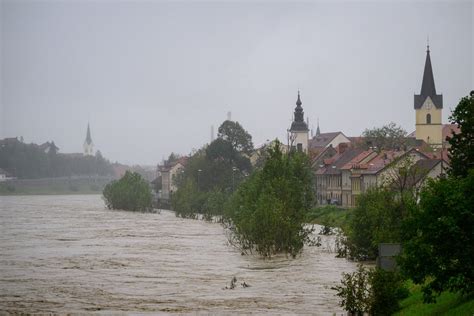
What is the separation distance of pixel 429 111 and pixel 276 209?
103368mm

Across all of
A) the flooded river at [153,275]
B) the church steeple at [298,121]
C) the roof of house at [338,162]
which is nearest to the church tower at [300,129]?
the church steeple at [298,121]

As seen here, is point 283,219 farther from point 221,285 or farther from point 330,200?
point 330,200

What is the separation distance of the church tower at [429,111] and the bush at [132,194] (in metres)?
47.2

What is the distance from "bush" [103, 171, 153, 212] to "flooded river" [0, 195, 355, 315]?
59.5 m

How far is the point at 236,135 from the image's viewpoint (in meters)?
142

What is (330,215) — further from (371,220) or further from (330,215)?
(371,220)

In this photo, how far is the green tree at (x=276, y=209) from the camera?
61.1 metres

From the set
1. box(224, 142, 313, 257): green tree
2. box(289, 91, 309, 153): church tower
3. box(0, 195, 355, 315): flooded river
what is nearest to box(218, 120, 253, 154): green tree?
box(289, 91, 309, 153): church tower

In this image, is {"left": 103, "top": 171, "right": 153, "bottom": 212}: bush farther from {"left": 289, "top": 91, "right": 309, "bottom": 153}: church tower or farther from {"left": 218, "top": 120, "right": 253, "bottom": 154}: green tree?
{"left": 289, "top": 91, "right": 309, "bottom": 153}: church tower

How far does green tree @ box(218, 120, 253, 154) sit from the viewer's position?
141375 millimetres

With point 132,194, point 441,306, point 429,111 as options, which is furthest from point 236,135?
point 441,306

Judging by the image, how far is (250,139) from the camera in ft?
471

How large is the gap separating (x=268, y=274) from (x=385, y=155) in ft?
193

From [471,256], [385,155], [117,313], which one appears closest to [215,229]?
[385,155]
